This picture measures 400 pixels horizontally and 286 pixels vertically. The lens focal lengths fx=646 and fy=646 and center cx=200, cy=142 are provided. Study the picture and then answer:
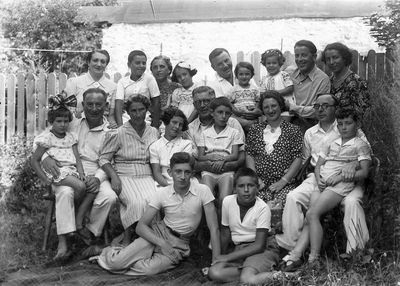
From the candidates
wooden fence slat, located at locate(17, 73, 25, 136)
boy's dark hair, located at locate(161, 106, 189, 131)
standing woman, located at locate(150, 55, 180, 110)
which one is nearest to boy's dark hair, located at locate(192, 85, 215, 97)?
boy's dark hair, located at locate(161, 106, 189, 131)

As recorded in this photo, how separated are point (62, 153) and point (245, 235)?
2076 mm

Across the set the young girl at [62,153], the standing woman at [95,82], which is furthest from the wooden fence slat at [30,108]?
the young girl at [62,153]

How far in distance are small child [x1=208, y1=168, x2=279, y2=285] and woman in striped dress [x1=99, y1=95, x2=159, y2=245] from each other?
0.95 m

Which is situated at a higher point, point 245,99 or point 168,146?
point 245,99

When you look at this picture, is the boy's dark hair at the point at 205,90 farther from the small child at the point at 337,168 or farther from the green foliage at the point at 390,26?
the green foliage at the point at 390,26

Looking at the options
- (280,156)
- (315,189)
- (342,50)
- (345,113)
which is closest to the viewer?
(345,113)

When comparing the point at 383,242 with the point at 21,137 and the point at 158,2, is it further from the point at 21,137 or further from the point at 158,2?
the point at 158,2

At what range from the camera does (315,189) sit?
19.7ft

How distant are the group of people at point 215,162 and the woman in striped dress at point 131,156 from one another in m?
0.01

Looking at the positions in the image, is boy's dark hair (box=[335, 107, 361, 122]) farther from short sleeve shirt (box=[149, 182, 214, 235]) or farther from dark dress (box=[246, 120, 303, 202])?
short sleeve shirt (box=[149, 182, 214, 235])

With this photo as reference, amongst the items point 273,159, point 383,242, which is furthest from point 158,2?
point 383,242

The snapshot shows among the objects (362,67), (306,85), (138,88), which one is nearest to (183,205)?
(138,88)

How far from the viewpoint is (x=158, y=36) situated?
1395 centimetres

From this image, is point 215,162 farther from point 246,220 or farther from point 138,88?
point 138,88
